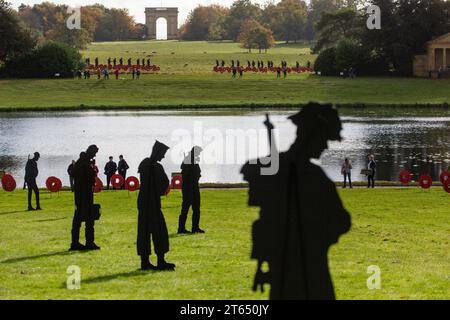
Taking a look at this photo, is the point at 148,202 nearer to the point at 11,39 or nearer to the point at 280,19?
the point at 11,39

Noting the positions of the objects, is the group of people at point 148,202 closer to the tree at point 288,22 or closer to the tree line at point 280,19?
the tree line at point 280,19

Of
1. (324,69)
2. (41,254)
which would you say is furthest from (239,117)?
(41,254)

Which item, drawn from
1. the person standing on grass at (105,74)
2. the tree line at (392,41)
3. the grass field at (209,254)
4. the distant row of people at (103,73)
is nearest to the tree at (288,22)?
the tree line at (392,41)

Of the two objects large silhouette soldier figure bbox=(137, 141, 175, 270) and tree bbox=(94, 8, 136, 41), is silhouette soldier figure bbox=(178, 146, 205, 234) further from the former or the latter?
tree bbox=(94, 8, 136, 41)

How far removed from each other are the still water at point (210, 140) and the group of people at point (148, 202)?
16950 mm

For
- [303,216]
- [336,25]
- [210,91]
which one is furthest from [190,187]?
[336,25]

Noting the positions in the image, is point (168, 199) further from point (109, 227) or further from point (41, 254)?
point (41, 254)

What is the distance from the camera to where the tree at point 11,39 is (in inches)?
4063

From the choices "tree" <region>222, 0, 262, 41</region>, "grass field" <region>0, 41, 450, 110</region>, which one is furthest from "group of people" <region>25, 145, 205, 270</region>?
"tree" <region>222, 0, 262, 41</region>

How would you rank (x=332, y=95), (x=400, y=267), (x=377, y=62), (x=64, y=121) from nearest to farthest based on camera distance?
1. (x=400, y=267)
2. (x=64, y=121)
3. (x=332, y=95)
4. (x=377, y=62)

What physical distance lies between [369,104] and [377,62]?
83.8 feet

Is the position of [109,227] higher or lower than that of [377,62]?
lower

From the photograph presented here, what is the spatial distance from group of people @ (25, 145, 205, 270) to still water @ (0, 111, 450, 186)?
55.6ft
